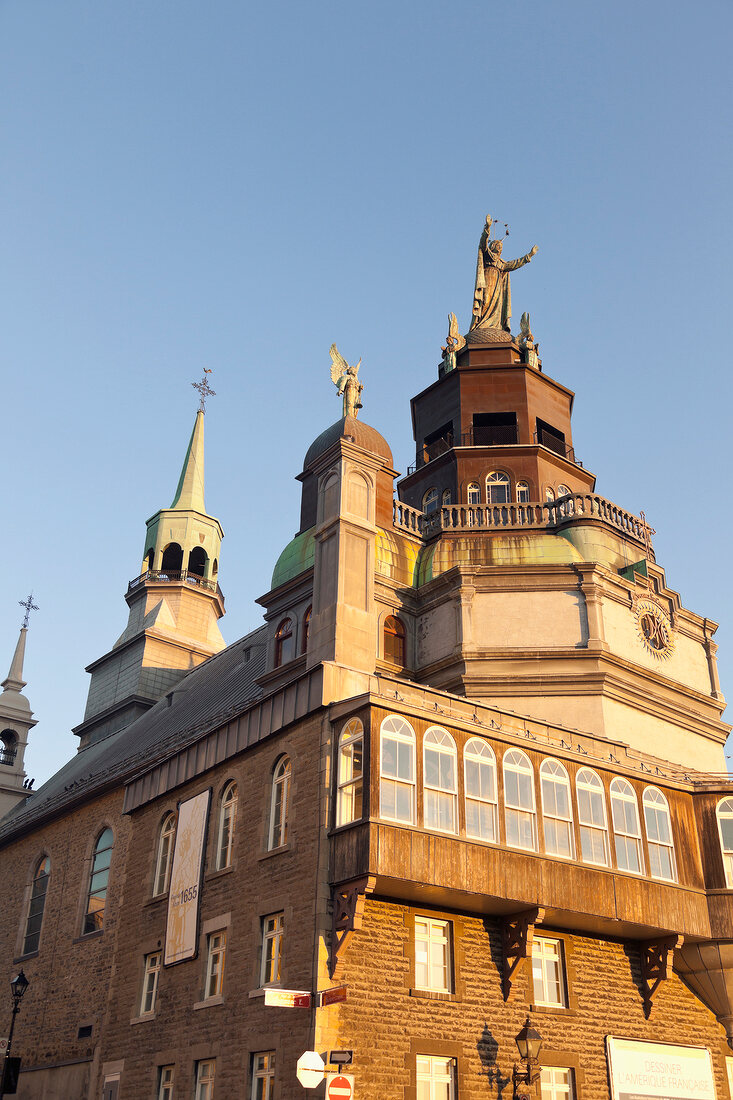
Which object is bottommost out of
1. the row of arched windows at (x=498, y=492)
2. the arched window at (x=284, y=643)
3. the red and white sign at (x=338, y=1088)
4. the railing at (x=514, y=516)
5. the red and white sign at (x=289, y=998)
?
the red and white sign at (x=338, y=1088)

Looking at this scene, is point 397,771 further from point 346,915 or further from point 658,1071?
point 658,1071

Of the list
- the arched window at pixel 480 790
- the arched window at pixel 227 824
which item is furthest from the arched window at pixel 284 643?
the arched window at pixel 480 790

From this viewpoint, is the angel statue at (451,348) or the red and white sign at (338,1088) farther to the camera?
the angel statue at (451,348)

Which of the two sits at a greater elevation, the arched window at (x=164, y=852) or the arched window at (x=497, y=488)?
the arched window at (x=497, y=488)

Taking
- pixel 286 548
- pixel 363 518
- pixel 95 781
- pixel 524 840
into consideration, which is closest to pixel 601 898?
pixel 524 840

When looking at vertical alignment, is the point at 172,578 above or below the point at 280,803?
above

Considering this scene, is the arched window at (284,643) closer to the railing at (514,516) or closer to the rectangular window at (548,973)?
the railing at (514,516)

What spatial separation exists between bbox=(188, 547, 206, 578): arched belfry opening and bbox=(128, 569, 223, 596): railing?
0.90 ft

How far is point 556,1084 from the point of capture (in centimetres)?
2322

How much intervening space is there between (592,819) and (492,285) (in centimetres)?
2618

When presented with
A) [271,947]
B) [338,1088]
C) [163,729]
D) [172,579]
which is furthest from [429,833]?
[172,579]

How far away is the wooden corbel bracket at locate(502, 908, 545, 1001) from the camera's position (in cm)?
2323

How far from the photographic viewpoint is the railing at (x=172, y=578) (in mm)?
58625

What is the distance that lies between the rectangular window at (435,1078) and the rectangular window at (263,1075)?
287cm
